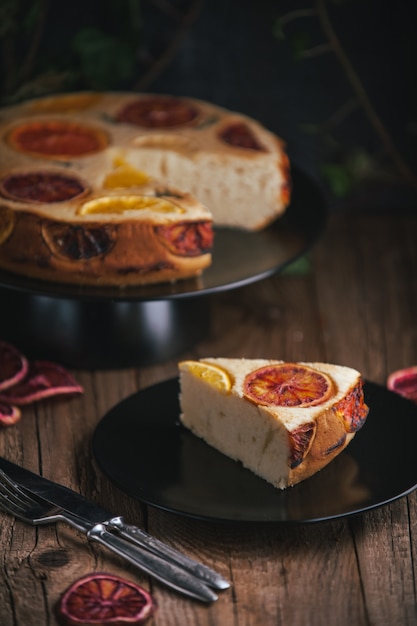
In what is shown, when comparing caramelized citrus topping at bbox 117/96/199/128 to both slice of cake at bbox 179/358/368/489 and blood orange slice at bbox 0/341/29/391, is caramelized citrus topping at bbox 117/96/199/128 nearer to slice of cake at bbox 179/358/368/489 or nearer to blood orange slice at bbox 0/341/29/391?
blood orange slice at bbox 0/341/29/391

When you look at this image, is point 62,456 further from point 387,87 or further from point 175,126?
point 387,87

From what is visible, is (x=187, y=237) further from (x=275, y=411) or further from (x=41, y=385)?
(x=275, y=411)

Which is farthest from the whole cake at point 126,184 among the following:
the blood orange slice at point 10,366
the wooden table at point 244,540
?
the wooden table at point 244,540

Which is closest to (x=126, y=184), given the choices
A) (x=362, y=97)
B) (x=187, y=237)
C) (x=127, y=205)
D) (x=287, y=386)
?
(x=127, y=205)

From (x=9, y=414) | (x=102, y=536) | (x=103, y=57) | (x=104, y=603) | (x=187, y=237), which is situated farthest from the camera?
(x=103, y=57)

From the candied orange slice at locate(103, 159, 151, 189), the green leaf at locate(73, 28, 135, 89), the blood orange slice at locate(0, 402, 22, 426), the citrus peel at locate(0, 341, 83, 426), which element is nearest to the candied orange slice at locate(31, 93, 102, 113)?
the green leaf at locate(73, 28, 135, 89)

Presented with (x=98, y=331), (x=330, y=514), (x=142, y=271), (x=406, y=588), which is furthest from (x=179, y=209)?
(x=406, y=588)
